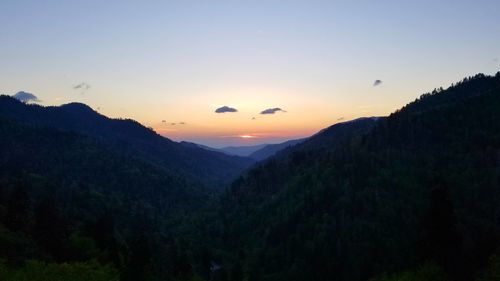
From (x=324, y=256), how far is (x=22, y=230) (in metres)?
129

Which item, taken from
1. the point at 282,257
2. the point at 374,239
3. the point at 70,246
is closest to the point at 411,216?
the point at 374,239

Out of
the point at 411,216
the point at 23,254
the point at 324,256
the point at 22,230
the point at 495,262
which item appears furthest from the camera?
the point at 411,216

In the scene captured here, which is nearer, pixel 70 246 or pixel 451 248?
pixel 451 248

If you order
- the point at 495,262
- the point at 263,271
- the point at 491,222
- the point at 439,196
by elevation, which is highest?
the point at 439,196

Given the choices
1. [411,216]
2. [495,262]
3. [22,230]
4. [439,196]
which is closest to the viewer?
[495,262]

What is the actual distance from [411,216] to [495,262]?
14648 cm

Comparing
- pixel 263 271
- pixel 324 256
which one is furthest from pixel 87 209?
pixel 324 256

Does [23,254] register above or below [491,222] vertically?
above

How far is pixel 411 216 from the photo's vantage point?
19088cm

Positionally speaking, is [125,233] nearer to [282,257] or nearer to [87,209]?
[87,209]

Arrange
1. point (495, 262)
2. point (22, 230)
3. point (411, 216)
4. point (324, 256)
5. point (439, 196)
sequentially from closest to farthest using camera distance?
point (495, 262) < point (439, 196) < point (22, 230) < point (324, 256) < point (411, 216)

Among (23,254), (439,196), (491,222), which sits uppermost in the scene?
(439,196)

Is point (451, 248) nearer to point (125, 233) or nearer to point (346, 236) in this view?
point (346, 236)

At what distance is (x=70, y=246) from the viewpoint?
77812 millimetres
